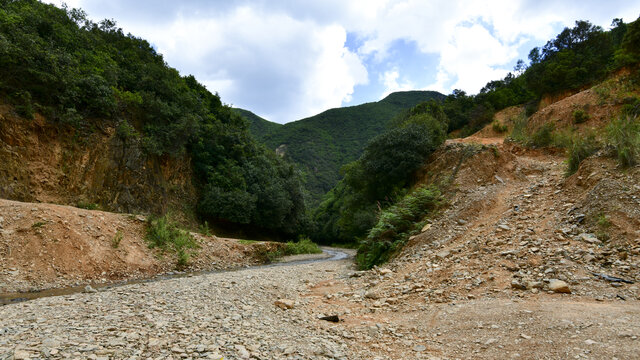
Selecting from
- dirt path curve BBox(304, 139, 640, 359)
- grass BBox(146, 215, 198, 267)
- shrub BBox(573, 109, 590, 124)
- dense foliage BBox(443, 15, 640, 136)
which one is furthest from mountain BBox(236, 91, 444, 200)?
dirt path curve BBox(304, 139, 640, 359)

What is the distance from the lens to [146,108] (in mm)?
23062

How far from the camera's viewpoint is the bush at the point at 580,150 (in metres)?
9.38

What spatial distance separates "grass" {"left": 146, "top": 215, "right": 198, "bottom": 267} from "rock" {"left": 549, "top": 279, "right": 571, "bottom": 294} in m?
Answer: 14.1

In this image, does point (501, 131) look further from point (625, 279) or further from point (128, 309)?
point (128, 309)

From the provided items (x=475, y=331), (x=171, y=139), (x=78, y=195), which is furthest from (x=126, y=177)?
(x=475, y=331)

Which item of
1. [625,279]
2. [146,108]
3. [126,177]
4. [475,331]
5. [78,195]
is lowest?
[475,331]

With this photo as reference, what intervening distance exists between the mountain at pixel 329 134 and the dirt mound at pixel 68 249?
2526 inches

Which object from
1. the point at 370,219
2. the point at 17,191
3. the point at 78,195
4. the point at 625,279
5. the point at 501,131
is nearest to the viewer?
the point at 625,279

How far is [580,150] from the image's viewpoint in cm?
959

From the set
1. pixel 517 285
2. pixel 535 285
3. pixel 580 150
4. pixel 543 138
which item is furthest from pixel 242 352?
pixel 543 138

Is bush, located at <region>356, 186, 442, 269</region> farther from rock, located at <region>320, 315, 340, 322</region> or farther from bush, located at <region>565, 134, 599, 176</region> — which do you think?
rock, located at <region>320, 315, 340, 322</region>

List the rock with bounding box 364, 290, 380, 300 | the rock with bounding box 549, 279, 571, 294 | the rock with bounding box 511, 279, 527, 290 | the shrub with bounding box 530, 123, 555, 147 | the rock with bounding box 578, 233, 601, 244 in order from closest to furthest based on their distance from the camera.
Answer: the rock with bounding box 549, 279, 571, 294 → the rock with bounding box 511, 279, 527, 290 → the rock with bounding box 578, 233, 601, 244 → the rock with bounding box 364, 290, 380, 300 → the shrub with bounding box 530, 123, 555, 147

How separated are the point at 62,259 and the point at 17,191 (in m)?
6.72

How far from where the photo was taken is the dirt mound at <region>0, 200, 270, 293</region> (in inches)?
367
